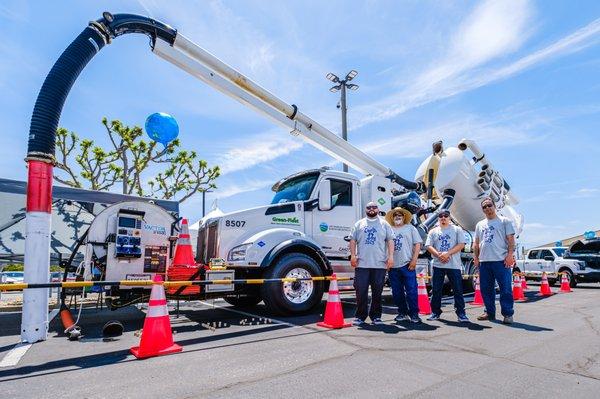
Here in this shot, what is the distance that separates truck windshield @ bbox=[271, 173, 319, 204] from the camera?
773 centimetres

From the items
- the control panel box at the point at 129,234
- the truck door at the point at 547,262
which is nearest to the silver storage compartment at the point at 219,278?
the control panel box at the point at 129,234

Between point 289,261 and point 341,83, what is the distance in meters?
11.6

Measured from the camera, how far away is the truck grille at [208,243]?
7.16 meters

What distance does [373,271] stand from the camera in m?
5.93

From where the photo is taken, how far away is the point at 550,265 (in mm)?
16250

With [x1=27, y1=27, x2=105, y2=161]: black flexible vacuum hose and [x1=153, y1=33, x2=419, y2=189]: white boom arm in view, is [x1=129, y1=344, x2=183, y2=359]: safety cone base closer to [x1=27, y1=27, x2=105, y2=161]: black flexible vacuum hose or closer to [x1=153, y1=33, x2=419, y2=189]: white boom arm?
[x1=27, y1=27, x2=105, y2=161]: black flexible vacuum hose

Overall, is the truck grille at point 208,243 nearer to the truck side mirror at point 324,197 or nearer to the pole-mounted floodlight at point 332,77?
the truck side mirror at point 324,197

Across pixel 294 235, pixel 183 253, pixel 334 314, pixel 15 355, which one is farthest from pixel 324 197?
pixel 15 355

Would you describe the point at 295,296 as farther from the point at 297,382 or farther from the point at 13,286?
the point at 13,286

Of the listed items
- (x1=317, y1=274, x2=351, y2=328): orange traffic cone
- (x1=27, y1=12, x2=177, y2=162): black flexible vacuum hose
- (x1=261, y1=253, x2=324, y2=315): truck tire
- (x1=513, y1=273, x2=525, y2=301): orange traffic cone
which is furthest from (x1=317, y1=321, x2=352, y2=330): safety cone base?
(x1=513, y1=273, x2=525, y2=301): orange traffic cone

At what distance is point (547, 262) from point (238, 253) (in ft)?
49.3

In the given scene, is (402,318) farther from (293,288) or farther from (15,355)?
(15,355)

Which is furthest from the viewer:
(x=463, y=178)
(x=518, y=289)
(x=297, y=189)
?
(x=463, y=178)

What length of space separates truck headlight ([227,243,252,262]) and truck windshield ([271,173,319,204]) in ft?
5.32
